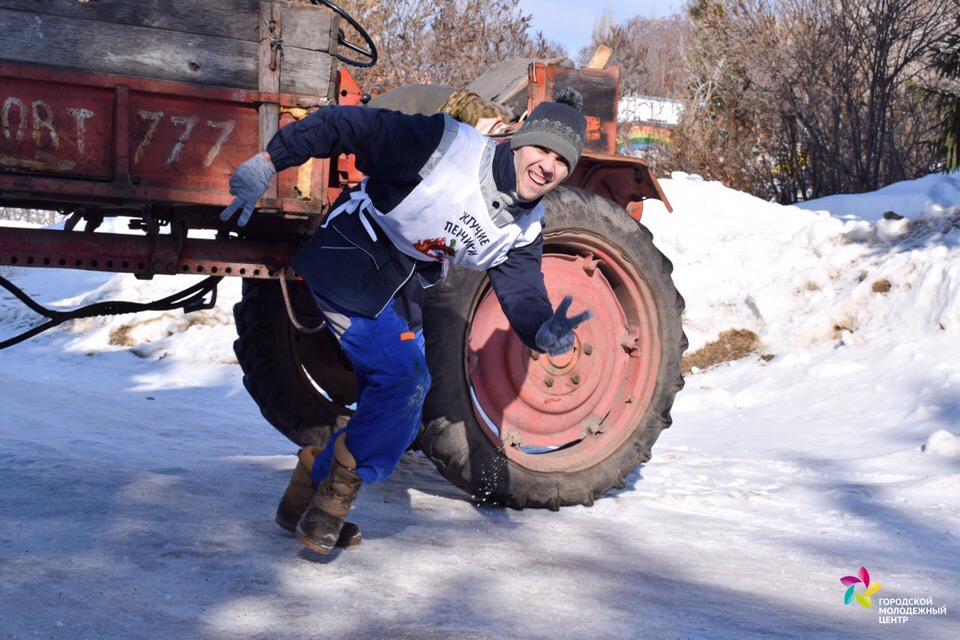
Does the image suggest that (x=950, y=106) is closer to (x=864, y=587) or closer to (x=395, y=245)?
(x=864, y=587)

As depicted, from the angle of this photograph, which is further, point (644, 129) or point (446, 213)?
point (644, 129)

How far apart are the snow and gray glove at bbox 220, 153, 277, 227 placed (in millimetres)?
1050

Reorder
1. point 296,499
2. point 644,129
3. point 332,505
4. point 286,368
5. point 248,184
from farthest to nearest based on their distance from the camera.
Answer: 1. point 644,129
2. point 286,368
3. point 296,499
4. point 332,505
5. point 248,184

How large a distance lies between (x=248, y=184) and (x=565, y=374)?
1.80 m

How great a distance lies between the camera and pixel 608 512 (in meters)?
4.14

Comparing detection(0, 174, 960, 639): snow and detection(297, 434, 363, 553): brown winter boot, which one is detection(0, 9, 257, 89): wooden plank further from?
detection(0, 174, 960, 639): snow

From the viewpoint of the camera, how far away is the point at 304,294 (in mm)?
4535

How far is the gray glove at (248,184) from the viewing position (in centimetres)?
291

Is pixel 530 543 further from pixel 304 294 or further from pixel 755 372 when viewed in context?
pixel 755 372

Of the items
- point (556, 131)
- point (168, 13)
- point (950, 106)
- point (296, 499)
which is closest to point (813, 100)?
point (950, 106)

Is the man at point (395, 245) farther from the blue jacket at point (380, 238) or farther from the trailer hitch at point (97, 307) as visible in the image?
the trailer hitch at point (97, 307)

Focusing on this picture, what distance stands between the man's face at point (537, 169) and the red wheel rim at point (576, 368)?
85 centimetres

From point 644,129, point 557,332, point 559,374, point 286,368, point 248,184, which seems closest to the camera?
point 248,184

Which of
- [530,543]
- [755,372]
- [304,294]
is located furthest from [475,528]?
[755,372]
